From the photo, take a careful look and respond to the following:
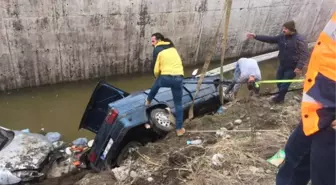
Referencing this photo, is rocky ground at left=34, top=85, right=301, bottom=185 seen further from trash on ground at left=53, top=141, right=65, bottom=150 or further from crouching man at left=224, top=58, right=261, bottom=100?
trash on ground at left=53, top=141, right=65, bottom=150

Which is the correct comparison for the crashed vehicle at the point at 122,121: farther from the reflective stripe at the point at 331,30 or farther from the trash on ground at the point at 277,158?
the reflective stripe at the point at 331,30

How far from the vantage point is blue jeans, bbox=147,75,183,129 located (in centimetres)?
511

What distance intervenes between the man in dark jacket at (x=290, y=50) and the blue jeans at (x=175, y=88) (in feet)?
6.02

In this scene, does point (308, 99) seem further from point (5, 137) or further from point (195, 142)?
point (5, 137)

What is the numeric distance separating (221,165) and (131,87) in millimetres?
6247

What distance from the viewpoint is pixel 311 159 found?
6.93 ft

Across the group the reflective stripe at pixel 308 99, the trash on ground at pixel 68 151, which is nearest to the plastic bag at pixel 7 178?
the trash on ground at pixel 68 151

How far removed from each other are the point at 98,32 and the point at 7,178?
17.1 feet

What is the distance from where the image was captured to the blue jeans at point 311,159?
198 centimetres

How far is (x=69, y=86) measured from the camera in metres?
9.66

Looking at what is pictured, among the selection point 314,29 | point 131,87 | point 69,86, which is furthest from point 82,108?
point 314,29

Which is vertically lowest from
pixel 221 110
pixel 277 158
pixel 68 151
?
pixel 68 151

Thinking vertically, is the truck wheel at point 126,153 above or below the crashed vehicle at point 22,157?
above

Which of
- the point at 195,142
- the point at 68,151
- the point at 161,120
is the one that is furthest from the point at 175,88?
the point at 68,151
